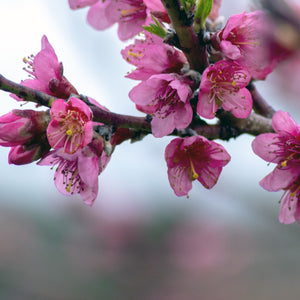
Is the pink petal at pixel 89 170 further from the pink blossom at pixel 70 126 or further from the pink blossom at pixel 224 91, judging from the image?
the pink blossom at pixel 224 91

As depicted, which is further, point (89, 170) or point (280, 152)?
point (280, 152)

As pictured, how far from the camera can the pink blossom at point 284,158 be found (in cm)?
132

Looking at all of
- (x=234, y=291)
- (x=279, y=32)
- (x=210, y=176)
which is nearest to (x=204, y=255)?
(x=234, y=291)

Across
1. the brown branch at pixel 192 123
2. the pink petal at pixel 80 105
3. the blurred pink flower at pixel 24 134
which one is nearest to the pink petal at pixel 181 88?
the brown branch at pixel 192 123

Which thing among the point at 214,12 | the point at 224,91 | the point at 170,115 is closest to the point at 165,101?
the point at 170,115

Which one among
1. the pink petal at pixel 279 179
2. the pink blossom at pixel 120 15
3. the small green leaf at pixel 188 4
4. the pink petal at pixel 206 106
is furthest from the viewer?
the pink blossom at pixel 120 15

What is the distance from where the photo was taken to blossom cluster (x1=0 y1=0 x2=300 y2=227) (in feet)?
3.76

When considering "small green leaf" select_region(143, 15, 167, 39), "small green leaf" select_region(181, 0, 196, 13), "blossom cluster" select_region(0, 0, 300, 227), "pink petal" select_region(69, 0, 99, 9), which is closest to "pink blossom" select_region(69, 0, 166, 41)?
"pink petal" select_region(69, 0, 99, 9)

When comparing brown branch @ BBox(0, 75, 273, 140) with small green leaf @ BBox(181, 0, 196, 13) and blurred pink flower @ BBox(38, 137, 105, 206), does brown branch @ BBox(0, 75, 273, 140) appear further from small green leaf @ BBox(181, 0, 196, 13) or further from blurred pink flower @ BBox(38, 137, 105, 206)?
small green leaf @ BBox(181, 0, 196, 13)

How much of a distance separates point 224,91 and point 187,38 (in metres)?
0.23

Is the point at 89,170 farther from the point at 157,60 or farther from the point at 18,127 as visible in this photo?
the point at 157,60

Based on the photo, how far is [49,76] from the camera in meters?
1.24

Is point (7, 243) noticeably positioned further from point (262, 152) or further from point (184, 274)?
point (262, 152)

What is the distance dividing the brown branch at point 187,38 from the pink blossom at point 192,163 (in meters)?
0.25
